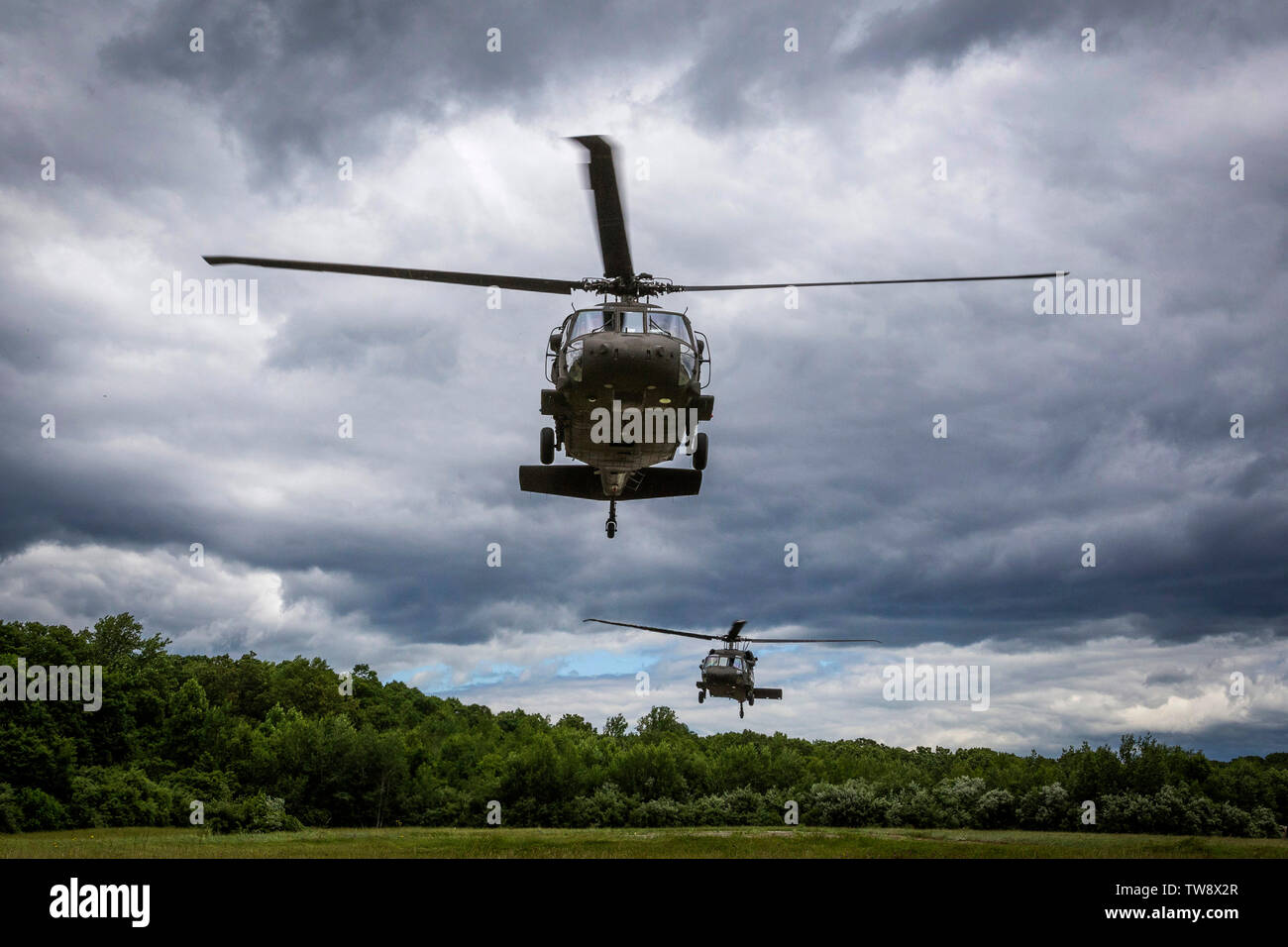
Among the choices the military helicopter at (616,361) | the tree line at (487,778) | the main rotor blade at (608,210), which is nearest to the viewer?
the main rotor blade at (608,210)

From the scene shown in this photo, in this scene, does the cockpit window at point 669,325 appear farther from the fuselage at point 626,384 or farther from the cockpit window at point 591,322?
the cockpit window at point 591,322

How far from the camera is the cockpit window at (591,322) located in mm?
16797

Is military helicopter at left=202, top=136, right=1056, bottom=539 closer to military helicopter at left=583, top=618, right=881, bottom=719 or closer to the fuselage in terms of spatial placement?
the fuselage

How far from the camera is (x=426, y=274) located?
51.3 ft

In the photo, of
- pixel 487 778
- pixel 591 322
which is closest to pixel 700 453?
pixel 591 322

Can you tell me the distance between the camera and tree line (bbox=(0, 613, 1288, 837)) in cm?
3759

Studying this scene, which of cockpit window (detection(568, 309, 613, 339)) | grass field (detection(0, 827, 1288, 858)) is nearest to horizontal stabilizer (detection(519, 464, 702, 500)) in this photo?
cockpit window (detection(568, 309, 613, 339))

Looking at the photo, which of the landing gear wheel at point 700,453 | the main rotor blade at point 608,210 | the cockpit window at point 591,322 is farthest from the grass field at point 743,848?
the main rotor blade at point 608,210

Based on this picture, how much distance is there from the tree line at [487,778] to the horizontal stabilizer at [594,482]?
78.6ft

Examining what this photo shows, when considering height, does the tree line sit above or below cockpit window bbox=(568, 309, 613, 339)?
below

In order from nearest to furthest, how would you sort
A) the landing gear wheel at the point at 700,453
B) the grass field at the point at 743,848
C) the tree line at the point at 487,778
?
the landing gear wheel at the point at 700,453 → the grass field at the point at 743,848 → the tree line at the point at 487,778

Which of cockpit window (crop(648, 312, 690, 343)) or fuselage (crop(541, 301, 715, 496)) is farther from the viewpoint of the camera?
cockpit window (crop(648, 312, 690, 343))

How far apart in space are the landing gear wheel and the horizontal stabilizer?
0.26 metres
